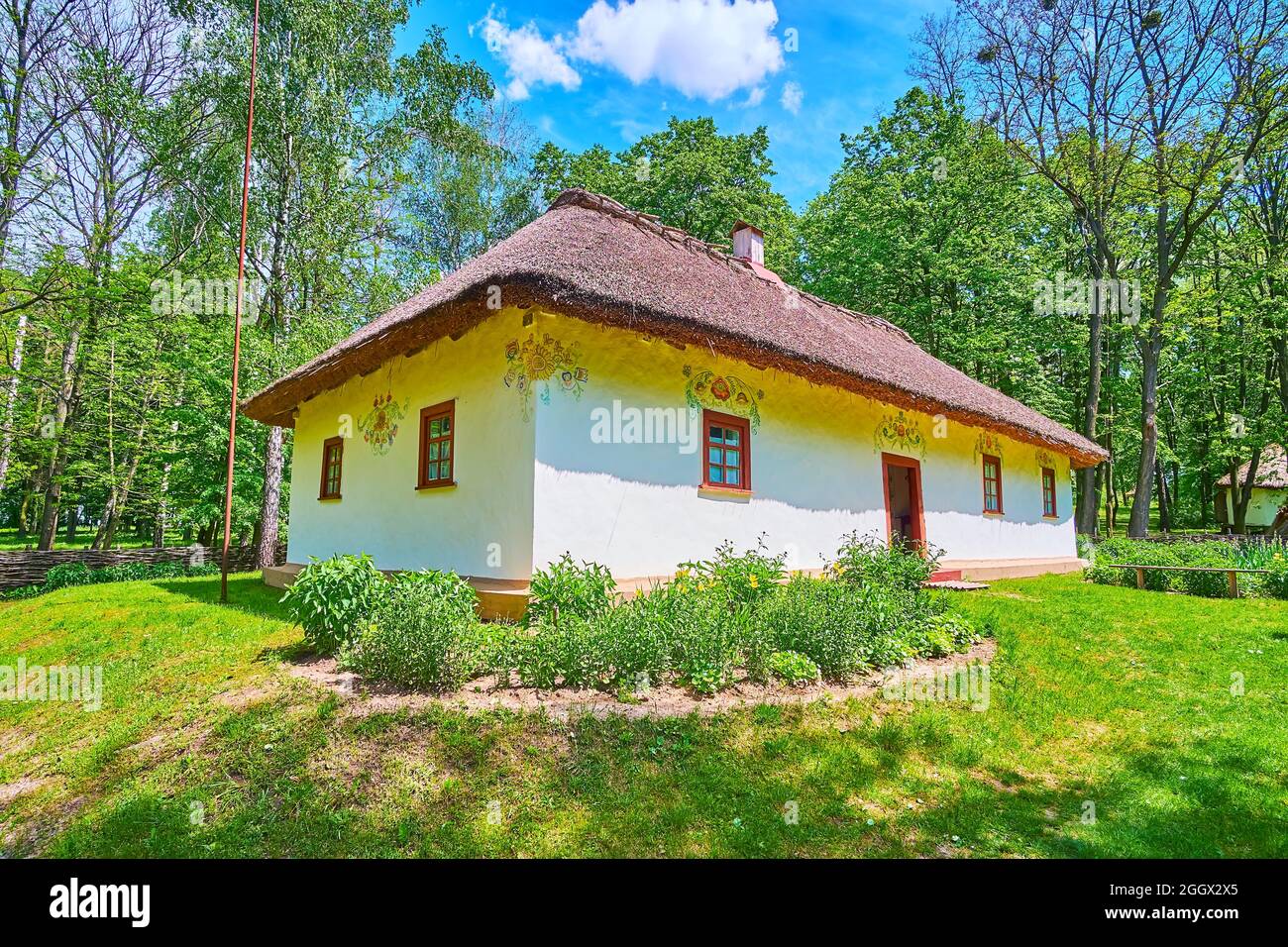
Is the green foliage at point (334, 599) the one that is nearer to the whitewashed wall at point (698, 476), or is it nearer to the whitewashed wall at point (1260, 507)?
the whitewashed wall at point (698, 476)

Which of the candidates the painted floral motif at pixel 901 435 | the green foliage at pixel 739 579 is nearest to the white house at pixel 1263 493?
the painted floral motif at pixel 901 435

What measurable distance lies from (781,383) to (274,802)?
7.05m

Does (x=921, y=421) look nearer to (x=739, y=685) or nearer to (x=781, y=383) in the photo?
(x=781, y=383)

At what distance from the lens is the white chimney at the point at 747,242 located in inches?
465

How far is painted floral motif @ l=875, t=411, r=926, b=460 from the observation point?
9961 millimetres

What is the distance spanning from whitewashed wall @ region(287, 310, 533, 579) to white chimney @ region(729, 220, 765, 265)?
689cm

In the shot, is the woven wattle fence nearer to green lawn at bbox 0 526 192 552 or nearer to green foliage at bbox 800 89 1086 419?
green lawn at bbox 0 526 192 552

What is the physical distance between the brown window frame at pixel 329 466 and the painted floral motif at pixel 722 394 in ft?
18.9

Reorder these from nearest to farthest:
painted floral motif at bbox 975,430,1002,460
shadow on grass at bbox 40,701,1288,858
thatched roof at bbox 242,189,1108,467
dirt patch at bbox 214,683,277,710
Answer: shadow on grass at bbox 40,701,1288,858, dirt patch at bbox 214,683,277,710, thatched roof at bbox 242,189,1108,467, painted floral motif at bbox 975,430,1002,460

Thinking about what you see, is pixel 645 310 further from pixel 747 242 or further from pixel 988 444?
pixel 988 444

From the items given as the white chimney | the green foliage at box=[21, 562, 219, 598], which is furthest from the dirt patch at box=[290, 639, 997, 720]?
the green foliage at box=[21, 562, 219, 598]

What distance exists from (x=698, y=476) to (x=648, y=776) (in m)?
4.28

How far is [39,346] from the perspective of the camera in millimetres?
17609
